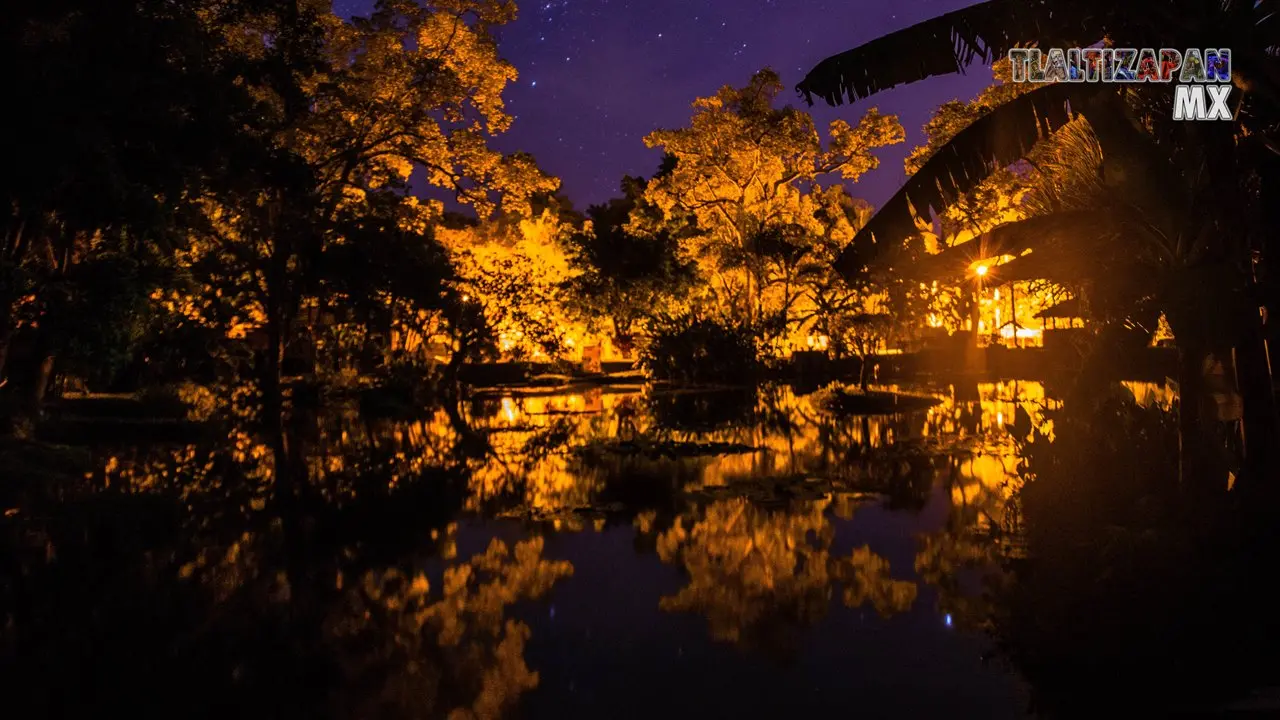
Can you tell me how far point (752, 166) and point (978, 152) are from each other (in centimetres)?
2863

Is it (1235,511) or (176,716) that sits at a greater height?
(1235,511)

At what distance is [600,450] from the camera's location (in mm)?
14688

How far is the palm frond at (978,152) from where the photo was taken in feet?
23.4

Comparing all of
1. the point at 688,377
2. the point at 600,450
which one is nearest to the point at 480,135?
the point at 688,377

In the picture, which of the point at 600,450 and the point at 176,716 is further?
the point at 600,450

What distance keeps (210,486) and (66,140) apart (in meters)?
4.75

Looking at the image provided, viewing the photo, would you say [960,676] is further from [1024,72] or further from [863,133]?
[863,133]

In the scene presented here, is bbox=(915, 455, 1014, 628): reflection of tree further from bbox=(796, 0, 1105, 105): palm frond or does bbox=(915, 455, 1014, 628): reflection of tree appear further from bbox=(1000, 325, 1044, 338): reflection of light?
bbox=(1000, 325, 1044, 338): reflection of light

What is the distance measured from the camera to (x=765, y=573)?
6.98m

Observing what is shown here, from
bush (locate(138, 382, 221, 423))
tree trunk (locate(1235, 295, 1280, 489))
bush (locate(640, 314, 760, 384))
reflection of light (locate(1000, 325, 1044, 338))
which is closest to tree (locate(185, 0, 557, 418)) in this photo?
bush (locate(138, 382, 221, 423))

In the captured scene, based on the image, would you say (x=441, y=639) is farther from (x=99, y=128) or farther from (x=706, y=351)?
(x=706, y=351)

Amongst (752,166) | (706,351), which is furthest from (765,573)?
(752,166)

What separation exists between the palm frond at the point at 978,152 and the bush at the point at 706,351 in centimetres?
2419

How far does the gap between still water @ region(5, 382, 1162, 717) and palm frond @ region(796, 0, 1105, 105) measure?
4124mm
